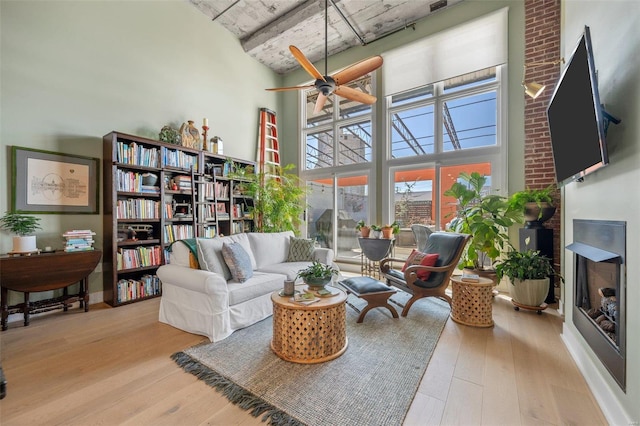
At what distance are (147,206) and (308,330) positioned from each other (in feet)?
9.57

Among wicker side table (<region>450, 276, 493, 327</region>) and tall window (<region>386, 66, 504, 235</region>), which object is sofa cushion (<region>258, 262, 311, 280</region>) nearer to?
wicker side table (<region>450, 276, 493, 327</region>)

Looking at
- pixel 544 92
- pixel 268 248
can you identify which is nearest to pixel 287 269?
pixel 268 248

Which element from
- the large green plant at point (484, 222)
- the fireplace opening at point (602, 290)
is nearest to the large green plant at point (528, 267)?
the large green plant at point (484, 222)

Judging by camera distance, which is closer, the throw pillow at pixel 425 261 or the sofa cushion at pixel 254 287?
the sofa cushion at pixel 254 287

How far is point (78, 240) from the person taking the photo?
2.98 metres

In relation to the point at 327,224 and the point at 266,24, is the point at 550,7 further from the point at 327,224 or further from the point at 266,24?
the point at 327,224

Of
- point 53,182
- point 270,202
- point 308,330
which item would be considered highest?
point 53,182

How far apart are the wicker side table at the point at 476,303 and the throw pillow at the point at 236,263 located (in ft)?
7.07

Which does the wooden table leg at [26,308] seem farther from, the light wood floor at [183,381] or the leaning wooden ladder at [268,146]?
the leaning wooden ladder at [268,146]

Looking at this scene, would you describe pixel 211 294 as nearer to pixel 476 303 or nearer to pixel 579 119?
pixel 476 303

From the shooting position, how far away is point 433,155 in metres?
4.34

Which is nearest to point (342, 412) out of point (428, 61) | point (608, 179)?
point (608, 179)

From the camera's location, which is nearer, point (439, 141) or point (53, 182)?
point (53, 182)

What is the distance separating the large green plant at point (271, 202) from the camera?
4.80m
